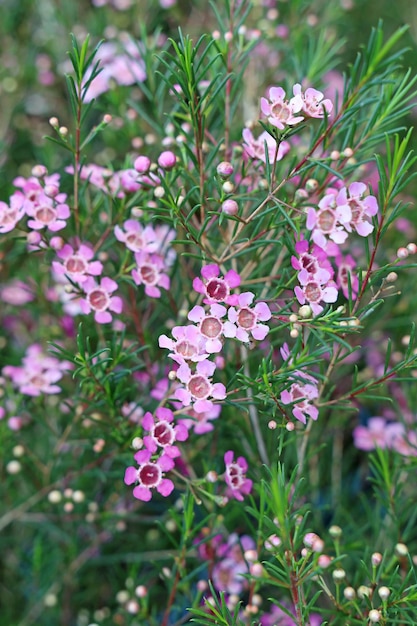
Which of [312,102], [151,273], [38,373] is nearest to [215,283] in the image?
[151,273]

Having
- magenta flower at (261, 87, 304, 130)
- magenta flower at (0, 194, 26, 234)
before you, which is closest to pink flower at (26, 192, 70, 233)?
magenta flower at (0, 194, 26, 234)

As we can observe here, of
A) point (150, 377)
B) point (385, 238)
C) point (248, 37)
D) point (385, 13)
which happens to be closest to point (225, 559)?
point (150, 377)

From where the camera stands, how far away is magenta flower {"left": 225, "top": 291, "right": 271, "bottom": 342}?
939 mm

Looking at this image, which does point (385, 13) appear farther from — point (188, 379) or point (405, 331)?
point (188, 379)

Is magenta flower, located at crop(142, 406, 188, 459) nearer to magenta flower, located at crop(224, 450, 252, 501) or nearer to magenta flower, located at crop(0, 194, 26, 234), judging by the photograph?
magenta flower, located at crop(224, 450, 252, 501)

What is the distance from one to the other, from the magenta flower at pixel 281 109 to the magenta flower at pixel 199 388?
1.14 feet

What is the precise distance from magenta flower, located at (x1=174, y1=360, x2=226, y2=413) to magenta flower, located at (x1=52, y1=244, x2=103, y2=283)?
0.27m

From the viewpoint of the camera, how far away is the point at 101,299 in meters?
1.15

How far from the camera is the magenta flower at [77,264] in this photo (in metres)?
1.11

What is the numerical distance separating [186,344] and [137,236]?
0.29 metres

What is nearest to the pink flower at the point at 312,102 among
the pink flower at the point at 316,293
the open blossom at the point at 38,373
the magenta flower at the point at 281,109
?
the magenta flower at the point at 281,109

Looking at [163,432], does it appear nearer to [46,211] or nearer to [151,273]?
[151,273]

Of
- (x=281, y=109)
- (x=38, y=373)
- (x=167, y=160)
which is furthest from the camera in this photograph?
(x=38, y=373)

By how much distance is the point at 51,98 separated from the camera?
2.08m
